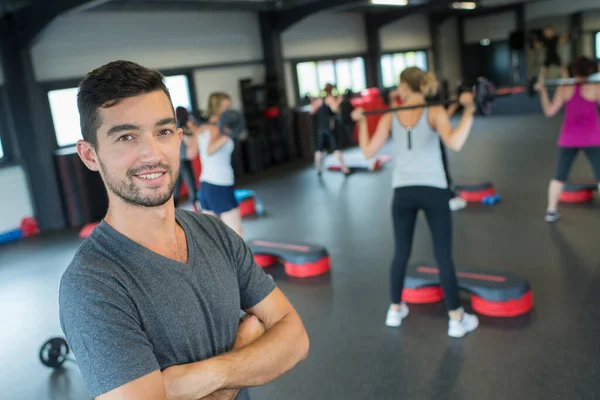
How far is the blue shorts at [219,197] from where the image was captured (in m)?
3.98

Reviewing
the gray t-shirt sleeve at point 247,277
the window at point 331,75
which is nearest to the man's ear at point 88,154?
the gray t-shirt sleeve at point 247,277

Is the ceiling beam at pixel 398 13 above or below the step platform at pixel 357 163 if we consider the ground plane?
above

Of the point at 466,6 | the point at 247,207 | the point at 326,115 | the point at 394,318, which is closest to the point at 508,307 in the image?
the point at 394,318

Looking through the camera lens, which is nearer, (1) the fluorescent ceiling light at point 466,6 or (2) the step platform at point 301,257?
(2) the step platform at point 301,257

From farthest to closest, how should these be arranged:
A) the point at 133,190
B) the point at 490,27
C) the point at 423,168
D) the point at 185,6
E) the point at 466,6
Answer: the point at 490,27 < the point at 466,6 < the point at 185,6 < the point at 423,168 < the point at 133,190

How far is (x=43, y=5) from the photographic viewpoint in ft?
20.7

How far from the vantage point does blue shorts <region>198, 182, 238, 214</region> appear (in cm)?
398

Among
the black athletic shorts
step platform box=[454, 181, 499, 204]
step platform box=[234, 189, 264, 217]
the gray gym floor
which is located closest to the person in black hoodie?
the gray gym floor

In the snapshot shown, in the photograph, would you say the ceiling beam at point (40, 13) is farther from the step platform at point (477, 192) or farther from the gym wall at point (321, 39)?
the gym wall at point (321, 39)

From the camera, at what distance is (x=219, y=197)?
3.98 metres

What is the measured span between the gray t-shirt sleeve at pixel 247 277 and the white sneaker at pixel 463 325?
1981 millimetres

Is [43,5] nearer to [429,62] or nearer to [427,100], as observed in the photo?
[427,100]

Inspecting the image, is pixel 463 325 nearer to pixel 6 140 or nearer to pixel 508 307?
pixel 508 307

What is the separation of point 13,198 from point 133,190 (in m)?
6.37
